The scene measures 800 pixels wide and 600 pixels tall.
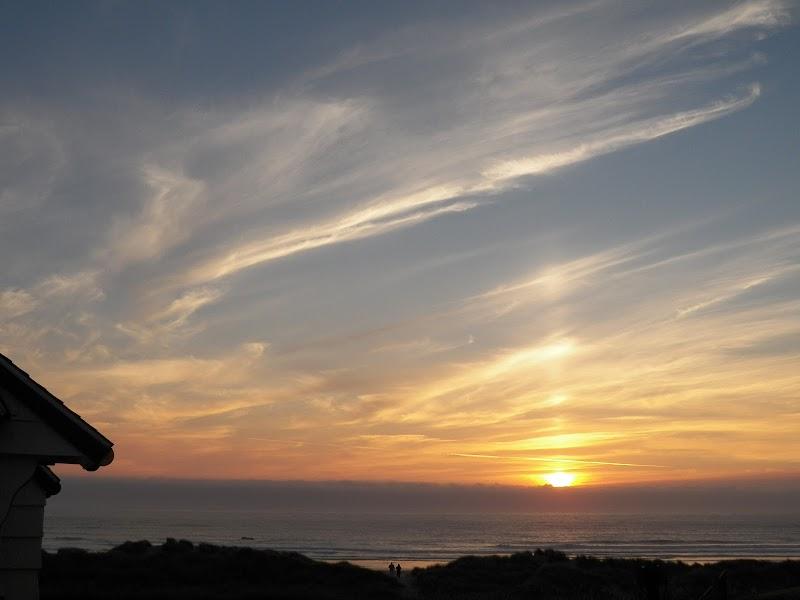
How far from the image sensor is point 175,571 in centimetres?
3988

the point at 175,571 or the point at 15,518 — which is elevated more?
the point at 15,518

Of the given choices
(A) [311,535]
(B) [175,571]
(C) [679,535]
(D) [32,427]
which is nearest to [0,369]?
(D) [32,427]

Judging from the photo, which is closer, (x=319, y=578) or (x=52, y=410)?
(x=52, y=410)

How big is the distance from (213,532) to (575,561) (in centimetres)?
10641

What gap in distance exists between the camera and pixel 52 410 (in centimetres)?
507

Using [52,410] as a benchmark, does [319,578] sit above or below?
below

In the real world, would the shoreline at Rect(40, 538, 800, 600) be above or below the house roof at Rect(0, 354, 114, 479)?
below

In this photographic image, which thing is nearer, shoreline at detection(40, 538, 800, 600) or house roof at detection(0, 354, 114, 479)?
house roof at detection(0, 354, 114, 479)

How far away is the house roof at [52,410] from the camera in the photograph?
5016mm

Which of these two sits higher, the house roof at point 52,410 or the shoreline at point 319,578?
the house roof at point 52,410

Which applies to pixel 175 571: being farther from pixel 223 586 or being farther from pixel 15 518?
pixel 15 518

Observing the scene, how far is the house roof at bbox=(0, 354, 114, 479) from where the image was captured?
5016 mm

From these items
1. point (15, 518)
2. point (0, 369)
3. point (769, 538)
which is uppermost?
point (0, 369)

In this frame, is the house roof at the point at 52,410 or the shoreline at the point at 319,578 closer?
the house roof at the point at 52,410
